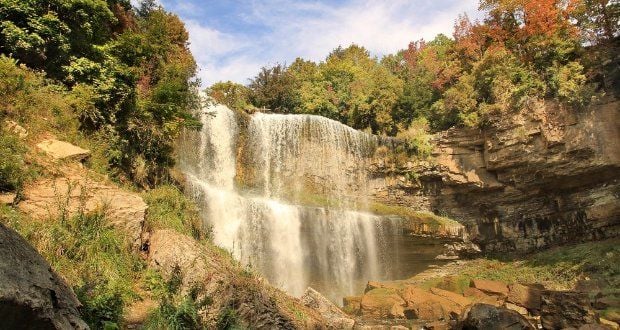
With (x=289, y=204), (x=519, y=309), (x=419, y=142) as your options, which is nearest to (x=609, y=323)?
(x=519, y=309)

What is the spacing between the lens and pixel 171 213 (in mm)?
10539

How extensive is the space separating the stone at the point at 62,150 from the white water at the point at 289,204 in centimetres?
675

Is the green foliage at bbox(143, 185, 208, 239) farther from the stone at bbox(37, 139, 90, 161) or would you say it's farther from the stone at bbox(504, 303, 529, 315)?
the stone at bbox(504, 303, 529, 315)

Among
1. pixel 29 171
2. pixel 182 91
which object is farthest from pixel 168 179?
pixel 29 171

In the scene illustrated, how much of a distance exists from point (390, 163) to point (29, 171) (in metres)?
18.9

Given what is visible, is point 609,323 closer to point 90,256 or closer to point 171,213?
point 171,213

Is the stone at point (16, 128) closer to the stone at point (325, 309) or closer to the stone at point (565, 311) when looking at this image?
the stone at point (325, 309)

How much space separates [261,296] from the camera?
7.80 meters

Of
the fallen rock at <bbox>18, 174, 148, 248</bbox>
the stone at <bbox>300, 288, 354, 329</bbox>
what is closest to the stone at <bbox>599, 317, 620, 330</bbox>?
the stone at <bbox>300, 288, 354, 329</bbox>

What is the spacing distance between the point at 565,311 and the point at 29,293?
44.6 feet

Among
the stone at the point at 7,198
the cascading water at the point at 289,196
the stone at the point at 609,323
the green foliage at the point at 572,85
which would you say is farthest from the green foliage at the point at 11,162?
the green foliage at the point at 572,85

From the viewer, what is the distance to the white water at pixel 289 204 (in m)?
17.3

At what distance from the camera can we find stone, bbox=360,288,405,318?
15.6 m

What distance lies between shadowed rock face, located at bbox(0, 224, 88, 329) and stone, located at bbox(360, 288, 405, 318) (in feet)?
45.6
